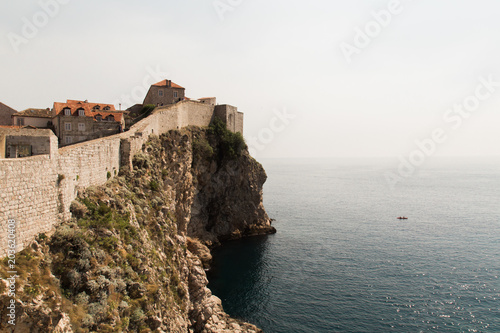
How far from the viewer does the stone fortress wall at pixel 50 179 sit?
14.1 metres

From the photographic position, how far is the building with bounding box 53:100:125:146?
35031 millimetres

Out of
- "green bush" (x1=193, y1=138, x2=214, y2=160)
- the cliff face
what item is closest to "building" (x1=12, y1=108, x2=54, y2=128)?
the cliff face

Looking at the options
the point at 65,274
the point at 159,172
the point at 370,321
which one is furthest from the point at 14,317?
the point at 370,321

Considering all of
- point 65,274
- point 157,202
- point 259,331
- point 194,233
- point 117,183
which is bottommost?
point 259,331

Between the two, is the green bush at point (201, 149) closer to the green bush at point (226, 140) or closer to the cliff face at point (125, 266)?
the cliff face at point (125, 266)

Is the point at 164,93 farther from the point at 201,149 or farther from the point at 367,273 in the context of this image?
the point at 367,273

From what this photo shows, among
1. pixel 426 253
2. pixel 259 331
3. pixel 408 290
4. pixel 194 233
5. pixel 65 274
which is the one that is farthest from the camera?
pixel 194 233

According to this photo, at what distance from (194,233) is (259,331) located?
27.0m

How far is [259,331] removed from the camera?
105 ft

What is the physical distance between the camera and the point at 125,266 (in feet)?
64.0

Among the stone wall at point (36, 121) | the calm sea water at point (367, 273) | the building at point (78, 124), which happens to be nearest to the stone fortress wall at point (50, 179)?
the building at point (78, 124)

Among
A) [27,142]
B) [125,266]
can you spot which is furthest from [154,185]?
[27,142]

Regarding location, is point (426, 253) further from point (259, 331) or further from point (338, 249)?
point (259, 331)

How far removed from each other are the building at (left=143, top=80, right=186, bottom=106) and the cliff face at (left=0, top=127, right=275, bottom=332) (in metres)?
9.73
